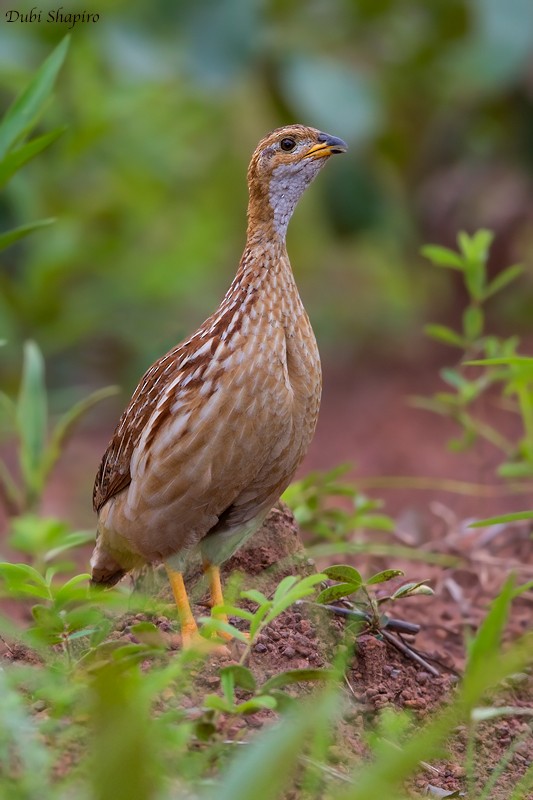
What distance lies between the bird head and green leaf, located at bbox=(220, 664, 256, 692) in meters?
1.65

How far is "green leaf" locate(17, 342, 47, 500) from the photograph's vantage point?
5285 millimetres

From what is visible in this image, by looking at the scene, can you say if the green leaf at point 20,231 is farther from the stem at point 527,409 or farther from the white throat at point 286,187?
the stem at point 527,409

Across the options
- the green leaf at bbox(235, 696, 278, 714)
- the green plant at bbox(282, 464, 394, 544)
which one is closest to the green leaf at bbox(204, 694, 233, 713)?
the green leaf at bbox(235, 696, 278, 714)

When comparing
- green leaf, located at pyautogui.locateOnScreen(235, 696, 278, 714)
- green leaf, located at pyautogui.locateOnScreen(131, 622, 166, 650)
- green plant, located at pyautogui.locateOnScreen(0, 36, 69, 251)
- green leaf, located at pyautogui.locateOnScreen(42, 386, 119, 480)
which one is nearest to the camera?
green leaf, located at pyautogui.locateOnScreen(235, 696, 278, 714)

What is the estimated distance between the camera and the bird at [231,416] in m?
3.50

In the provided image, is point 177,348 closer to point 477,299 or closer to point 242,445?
point 242,445

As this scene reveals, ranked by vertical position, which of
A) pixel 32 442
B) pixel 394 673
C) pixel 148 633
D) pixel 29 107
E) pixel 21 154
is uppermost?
pixel 29 107

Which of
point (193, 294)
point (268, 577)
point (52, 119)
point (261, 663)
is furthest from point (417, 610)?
point (193, 294)

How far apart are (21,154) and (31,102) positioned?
1.22 ft

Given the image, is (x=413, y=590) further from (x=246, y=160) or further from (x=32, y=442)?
(x=246, y=160)

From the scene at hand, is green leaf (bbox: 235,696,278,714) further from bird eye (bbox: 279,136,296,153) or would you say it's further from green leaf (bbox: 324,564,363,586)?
bird eye (bbox: 279,136,296,153)

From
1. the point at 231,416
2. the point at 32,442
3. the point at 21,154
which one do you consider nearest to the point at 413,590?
the point at 231,416

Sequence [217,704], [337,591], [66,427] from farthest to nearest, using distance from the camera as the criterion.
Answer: [66,427], [337,591], [217,704]

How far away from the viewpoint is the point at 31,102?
4.72m
